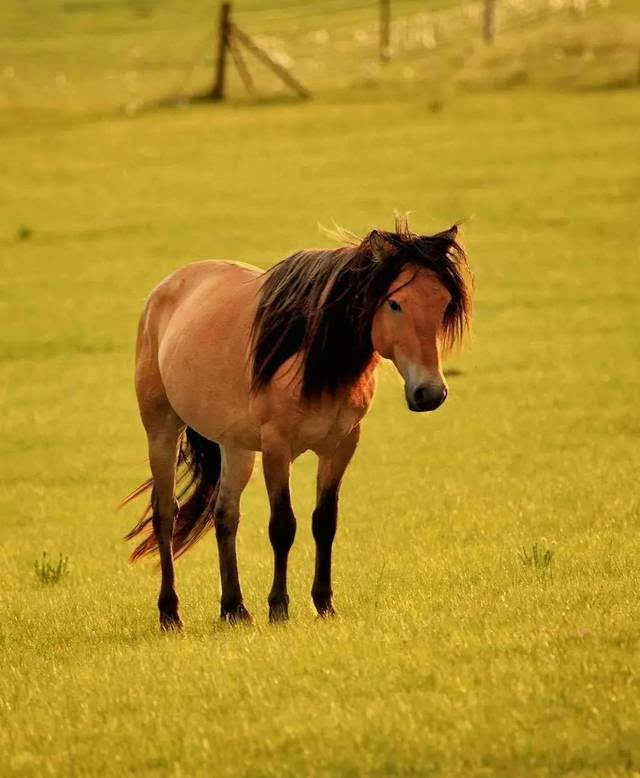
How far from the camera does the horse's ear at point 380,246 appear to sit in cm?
746

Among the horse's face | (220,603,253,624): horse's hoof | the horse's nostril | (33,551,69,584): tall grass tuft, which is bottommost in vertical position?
(33,551,69,584): tall grass tuft

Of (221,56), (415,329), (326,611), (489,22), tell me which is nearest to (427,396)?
(415,329)

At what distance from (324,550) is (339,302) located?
138cm

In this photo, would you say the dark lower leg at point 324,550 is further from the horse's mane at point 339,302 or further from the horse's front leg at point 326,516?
the horse's mane at point 339,302

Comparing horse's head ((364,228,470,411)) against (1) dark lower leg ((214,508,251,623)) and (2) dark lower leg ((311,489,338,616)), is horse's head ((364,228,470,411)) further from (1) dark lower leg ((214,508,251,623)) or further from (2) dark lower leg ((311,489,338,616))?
(1) dark lower leg ((214,508,251,623))

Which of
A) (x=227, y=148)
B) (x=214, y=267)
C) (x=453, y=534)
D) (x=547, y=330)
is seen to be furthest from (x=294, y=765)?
(x=227, y=148)

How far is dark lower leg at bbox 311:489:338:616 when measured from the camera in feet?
26.5

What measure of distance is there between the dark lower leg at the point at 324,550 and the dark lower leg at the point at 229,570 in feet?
1.75

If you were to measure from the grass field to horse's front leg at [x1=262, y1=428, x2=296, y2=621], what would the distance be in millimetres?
156

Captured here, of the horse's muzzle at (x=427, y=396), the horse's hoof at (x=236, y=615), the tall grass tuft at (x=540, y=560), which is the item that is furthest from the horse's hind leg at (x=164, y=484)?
the horse's muzzle at (x=427, y=396)

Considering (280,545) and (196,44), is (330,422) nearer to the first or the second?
(280,545)

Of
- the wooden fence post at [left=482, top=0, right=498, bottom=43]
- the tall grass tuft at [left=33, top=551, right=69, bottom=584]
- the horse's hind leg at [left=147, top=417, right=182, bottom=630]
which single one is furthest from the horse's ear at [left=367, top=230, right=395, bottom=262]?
the wooden fence post at [left=482, top=0, right=498, bottom=43]

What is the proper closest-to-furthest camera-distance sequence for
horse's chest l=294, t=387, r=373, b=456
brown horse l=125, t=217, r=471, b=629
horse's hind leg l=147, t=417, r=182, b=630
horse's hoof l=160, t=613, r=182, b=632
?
brown horse l=125, t=217, r=471, b=629
horse's chest l=294, t=387, r=373, b=456
horse's hoof l=160, t=613, r=182, b=632
horse's hind leg l=147, t=417, r=182, b=630

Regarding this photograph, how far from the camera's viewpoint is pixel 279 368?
7.90m
